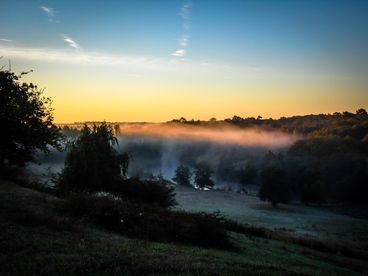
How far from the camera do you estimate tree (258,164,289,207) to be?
354 feet

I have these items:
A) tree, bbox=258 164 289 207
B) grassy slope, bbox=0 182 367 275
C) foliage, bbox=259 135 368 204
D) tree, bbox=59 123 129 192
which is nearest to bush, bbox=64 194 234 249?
grassy slope, bbox=0 182 367 275

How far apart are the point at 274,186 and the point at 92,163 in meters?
71.7

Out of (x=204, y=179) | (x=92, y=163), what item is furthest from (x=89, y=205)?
(x=204, y=179)

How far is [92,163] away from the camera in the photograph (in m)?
46.4

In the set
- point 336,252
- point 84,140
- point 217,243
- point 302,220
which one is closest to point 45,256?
point 217,243

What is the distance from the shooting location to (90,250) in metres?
16.9

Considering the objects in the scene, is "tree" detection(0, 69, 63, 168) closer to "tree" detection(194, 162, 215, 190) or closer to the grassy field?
the grassy field

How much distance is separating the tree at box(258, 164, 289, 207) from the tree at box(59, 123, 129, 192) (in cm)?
6576

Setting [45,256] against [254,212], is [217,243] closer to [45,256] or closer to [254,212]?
[45,256]

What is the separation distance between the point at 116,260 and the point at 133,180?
108 ft

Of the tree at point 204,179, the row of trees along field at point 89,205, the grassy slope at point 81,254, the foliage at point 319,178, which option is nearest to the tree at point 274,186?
the foliage at point 319,178

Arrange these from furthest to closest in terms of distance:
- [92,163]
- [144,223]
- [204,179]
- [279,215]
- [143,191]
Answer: [204,179] → [279,215] → [143,191] → [92,163] → [144,223]

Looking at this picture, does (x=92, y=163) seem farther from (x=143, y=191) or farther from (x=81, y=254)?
(x=81, y=254)

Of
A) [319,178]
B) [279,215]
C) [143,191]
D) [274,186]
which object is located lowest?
[279,215]
